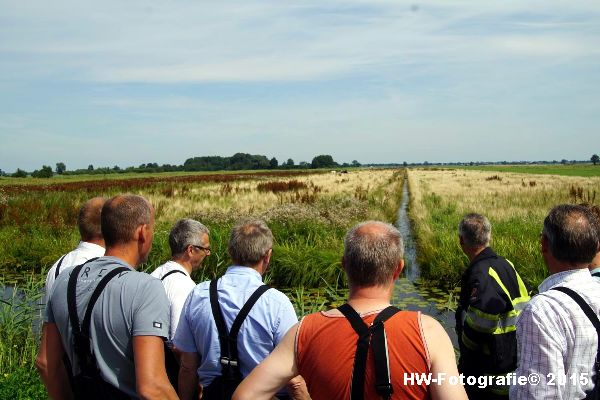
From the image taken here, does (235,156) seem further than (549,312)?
Yes

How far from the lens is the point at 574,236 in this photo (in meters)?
2.46

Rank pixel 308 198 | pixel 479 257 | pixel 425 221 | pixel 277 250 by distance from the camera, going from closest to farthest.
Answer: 1. pixel 479 257
2. pixel 277 250
3. pixel 425 221
4. pixel 308 198

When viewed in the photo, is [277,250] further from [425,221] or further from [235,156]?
[235,156]

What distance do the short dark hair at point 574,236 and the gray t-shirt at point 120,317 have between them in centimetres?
195

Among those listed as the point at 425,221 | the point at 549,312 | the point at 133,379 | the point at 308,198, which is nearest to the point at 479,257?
the point at 549,312

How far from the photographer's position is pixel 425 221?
16.2m

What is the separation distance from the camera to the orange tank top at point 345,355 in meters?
1.91

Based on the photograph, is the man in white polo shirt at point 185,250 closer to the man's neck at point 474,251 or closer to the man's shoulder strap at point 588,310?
the man's neck at point 474,251

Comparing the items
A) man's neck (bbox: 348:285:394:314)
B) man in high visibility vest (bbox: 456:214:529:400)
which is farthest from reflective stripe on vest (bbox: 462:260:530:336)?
man's neck (bbox: 348:285:394:314)

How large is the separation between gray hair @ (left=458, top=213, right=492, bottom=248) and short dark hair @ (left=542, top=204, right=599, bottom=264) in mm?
1630

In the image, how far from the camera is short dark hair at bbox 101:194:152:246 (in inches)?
106

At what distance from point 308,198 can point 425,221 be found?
530 centimetres

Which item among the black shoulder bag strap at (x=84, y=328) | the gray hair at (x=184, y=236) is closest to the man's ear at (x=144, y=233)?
the black shoulder bag strap at (x=84, y=328)

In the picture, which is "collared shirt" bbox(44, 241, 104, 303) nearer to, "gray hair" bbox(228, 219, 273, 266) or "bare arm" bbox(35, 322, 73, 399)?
"bare arm" bbox(35, 322, 73, 399)
